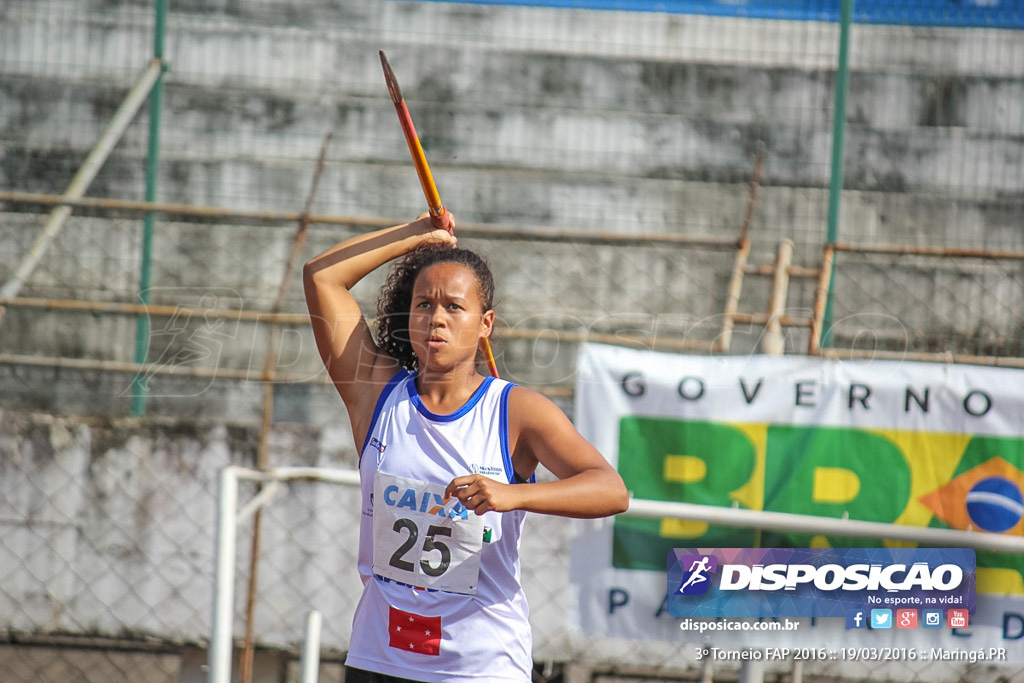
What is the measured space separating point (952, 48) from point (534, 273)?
3.35m

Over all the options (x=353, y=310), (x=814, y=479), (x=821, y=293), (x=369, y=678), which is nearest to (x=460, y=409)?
(x=353, y=310)

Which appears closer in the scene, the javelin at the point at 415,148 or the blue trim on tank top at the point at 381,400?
the blue trim on tank top at the point at 381,400

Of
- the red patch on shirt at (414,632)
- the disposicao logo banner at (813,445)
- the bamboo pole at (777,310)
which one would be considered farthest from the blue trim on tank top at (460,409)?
the bamboo pole at (777,310)

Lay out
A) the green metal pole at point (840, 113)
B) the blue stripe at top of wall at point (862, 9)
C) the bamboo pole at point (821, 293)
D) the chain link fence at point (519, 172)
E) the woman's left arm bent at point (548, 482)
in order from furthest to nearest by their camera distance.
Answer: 1. the blue stripe at top of wall at point (862, 9)
2. the green metal pole at point (840, 113)
3. the chain link fence at point (519, 172)
4. the bamboo pole at point (821, 293)
5. the woman's left arm bent at point (548, 482)

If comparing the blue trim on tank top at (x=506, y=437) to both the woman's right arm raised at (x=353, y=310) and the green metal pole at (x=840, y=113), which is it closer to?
the woman's right arm raised at (x=353, y=310)

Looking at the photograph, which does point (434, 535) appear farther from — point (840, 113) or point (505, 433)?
point (840, 113)

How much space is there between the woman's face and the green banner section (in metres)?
2.16

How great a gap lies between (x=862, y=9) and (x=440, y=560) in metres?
5.99

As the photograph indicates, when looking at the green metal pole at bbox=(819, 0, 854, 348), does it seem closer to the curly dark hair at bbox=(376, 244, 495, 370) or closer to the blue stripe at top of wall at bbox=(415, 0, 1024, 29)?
the blue stripe at top of wall at bbox=(415, 0, 1024, 29)

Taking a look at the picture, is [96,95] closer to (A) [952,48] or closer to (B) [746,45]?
(B) [746,45]

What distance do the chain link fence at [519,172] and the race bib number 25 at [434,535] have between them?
2.99 m

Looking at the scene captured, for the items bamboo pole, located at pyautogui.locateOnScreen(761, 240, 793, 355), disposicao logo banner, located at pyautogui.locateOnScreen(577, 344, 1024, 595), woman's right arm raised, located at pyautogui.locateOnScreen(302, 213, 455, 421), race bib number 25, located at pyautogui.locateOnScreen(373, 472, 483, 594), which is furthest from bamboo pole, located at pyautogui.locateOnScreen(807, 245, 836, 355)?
race bib number 25, located at pyautogui.locateOnScreen(373, 472, 483, 594)

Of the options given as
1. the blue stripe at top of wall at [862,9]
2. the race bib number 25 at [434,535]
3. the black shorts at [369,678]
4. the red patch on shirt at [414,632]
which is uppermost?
the blue stripe at top of wall at [862,9]

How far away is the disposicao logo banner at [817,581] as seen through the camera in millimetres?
4141
